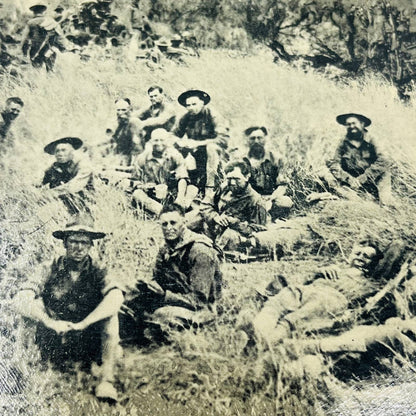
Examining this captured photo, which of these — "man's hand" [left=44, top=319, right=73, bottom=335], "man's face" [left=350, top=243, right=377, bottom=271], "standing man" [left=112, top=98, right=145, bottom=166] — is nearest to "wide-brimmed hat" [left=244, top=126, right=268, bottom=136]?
"standing man" [left=112, top=98, right=145, bottom=166]

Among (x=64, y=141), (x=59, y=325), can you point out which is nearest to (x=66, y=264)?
(x=59, y=325)

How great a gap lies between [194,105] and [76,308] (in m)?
2.48

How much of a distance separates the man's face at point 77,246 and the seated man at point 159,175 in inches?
24.3

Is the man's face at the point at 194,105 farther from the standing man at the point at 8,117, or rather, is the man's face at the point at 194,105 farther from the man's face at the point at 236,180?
the standing man at the point at 8,117

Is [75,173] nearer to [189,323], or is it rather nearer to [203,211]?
[203,211]

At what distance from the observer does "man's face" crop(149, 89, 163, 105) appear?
17.3 feet

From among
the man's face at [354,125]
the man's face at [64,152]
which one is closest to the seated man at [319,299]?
the man's face at [354,125]

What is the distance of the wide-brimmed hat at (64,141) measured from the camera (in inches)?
194

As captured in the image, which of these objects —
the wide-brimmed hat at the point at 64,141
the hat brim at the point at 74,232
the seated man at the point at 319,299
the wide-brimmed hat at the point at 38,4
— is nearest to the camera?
the seated man at the point at 319,299

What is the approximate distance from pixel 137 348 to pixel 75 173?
188cm

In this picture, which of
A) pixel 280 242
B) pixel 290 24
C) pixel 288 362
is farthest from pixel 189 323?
pixel 290 24

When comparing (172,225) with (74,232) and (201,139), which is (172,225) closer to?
(74,232)

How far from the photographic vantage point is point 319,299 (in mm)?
4273

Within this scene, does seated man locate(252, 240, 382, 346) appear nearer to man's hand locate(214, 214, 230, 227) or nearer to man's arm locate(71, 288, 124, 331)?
man's hand locate(214, 214, 230, 227)
